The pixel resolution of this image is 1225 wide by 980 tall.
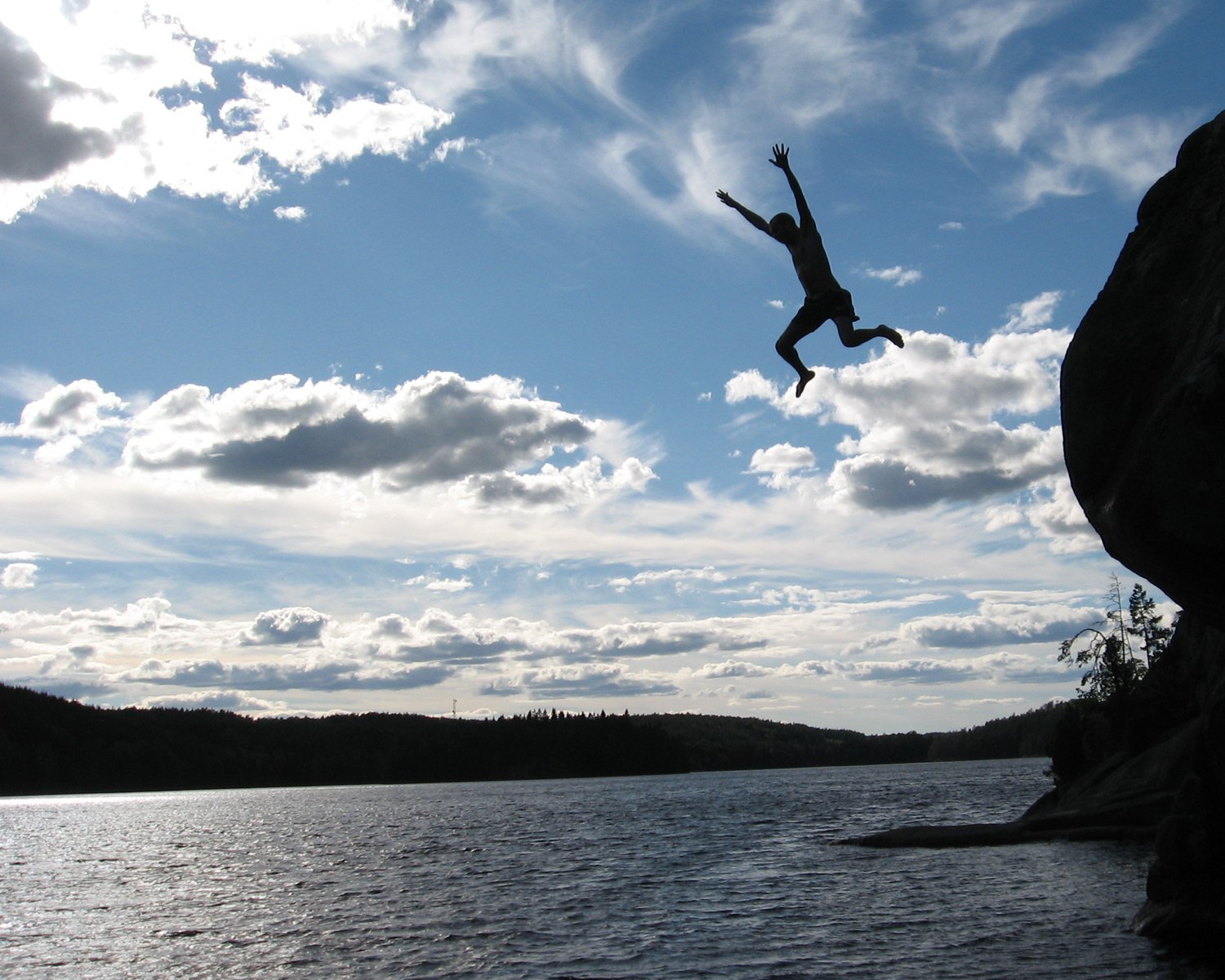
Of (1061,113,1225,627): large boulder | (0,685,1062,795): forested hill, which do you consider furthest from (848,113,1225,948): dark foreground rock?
(0,685,1062,795): forested hill

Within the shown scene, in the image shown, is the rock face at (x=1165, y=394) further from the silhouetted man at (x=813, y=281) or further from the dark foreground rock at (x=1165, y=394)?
the silhouetted man at (x=813, y=281)

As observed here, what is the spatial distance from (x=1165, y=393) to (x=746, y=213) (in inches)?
177

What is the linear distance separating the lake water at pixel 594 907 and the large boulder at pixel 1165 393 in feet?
42.5

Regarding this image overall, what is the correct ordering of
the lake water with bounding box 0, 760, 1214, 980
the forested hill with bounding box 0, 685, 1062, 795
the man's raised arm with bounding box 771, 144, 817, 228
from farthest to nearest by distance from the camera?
the forested hill with bounding box 0, 685, 1062, 795 → the lake water with bounding box 0, 760, 1214, 980 → the man's raised arm with bounding box 771, 144, 817, 228

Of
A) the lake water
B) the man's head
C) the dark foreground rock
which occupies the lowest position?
the lake water

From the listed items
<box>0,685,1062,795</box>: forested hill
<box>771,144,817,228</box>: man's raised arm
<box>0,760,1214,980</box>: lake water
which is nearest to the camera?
<box>771,144,817,228</box>: man's raised arm

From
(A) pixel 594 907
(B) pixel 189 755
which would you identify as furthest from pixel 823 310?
(B) pixel 189 755

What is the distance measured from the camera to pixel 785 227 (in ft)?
35.2

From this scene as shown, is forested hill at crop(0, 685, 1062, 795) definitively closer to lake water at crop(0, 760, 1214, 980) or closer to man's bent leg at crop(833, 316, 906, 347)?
lake water at crop(0, 760, 1214, 980)

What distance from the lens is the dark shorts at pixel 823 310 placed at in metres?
10.6

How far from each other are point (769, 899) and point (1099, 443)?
26530mm

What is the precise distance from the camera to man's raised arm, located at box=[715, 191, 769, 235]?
10.8 metres

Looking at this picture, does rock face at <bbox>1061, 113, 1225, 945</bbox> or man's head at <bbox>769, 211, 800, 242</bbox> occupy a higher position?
man's head at <bbox>769, 211, 800, 242</bbox>

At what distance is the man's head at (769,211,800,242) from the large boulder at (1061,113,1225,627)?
12.1 feet
